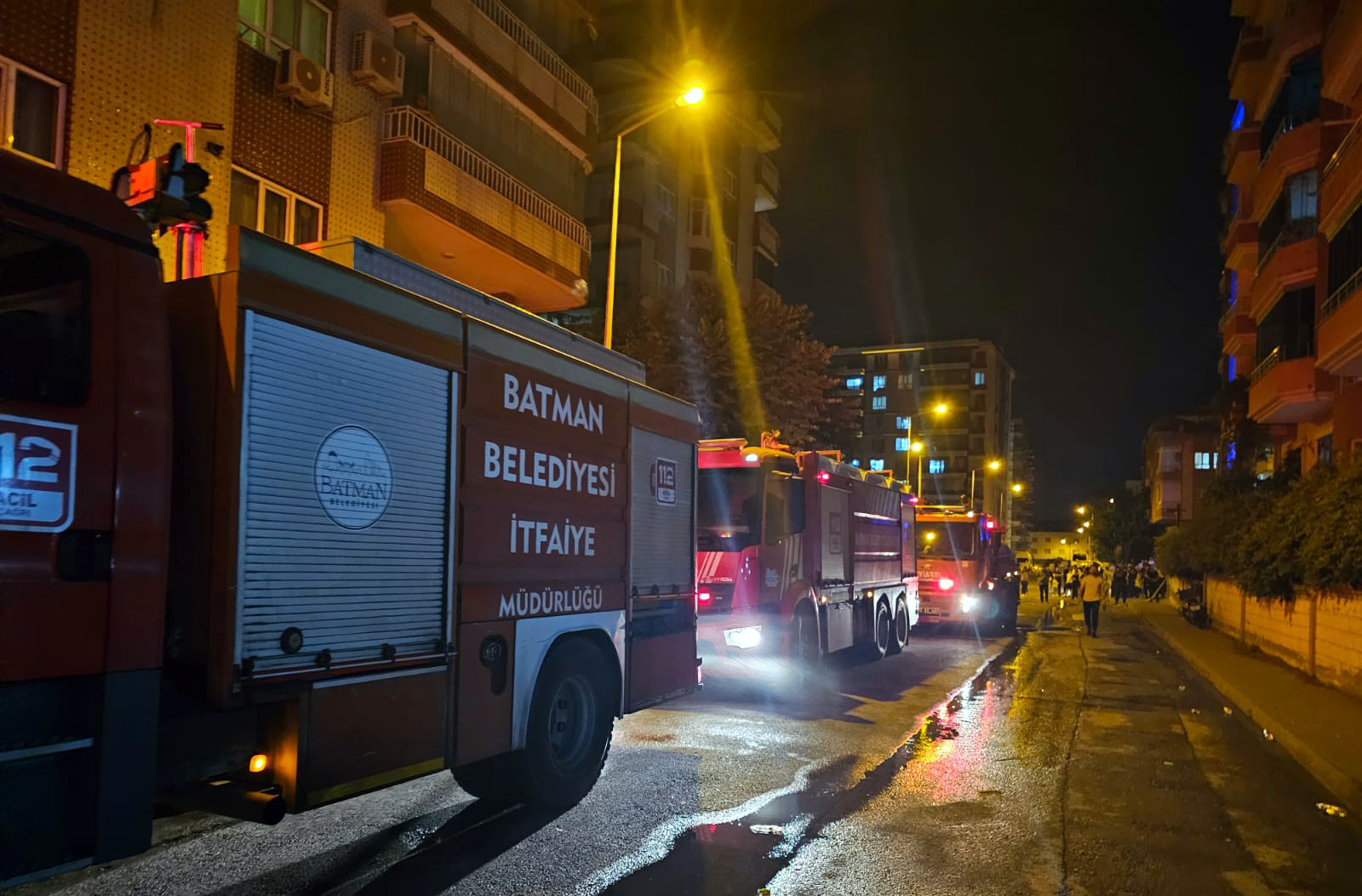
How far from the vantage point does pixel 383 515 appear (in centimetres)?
485

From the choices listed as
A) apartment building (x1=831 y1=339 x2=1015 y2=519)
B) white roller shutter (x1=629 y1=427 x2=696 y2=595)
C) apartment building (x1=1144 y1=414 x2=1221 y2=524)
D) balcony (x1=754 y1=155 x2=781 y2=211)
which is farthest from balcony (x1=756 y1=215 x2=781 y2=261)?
apartment building (x1=831 y1=339 x2=1015 y2=519)

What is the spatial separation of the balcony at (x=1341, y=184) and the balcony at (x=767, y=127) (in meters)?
23.4

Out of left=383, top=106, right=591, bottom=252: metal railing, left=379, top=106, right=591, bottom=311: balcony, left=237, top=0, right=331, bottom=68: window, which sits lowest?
left=379, top=106, right=591, bottom=311: balcony

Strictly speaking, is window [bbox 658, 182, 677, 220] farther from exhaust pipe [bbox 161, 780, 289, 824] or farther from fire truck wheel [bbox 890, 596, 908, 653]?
exhaust pipe [bbox 161, 780, 289, 824]

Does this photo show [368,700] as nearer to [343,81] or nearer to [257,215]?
[257,215]

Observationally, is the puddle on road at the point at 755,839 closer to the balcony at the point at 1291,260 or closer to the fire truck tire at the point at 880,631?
the fire truck tire at the point at 880,631

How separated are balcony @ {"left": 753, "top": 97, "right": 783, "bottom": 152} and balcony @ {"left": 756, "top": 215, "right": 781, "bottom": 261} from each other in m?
2.96

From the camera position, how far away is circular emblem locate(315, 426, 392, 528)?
4508 millimetres

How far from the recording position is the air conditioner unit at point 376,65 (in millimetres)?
13859

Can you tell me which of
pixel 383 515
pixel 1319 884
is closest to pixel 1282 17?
pixel 1319 884

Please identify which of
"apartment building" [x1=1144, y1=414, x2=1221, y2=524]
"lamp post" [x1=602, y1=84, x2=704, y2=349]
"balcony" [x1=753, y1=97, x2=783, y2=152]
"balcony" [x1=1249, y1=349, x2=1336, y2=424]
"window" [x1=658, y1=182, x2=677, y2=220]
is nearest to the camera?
"lamp post" [x1=602, y1=84, x2=704, y2=349]

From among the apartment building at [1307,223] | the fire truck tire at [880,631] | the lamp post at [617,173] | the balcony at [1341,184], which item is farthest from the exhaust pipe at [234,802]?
the balcony at [1341,184]

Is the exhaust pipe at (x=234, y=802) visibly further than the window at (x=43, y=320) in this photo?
Yes

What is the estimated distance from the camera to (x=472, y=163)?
52.2ft
